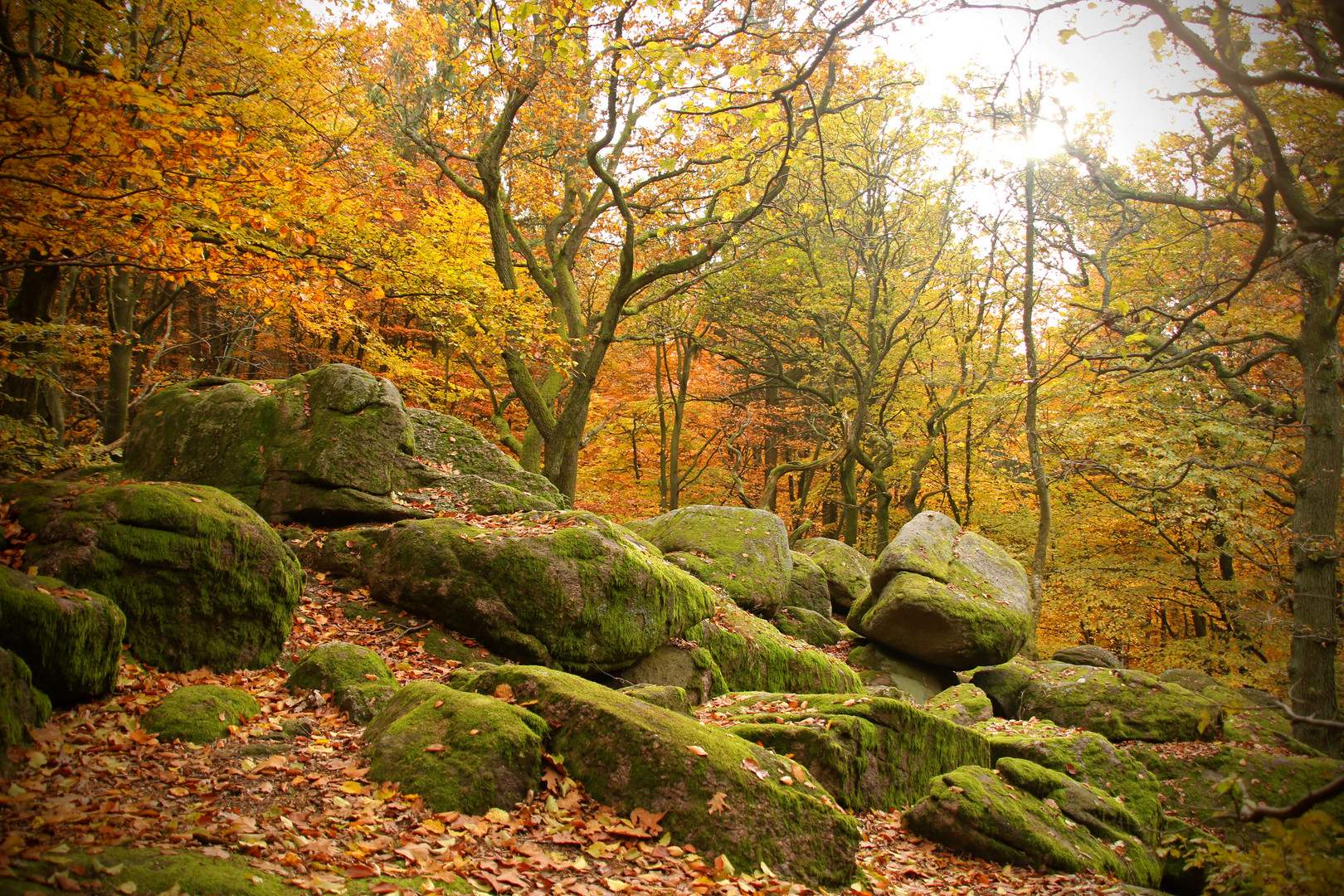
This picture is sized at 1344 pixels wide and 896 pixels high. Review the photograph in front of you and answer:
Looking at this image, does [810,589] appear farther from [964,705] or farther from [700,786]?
[700,786]

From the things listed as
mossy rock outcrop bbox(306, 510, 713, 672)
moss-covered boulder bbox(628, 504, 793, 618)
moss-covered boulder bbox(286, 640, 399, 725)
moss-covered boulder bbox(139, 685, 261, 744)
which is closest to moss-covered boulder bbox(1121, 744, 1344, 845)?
moss-covered boulder bbox(628, 504, 793, 618)

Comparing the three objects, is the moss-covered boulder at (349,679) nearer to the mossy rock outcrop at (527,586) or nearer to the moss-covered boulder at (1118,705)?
the mossy rock outcrop at (527,586)

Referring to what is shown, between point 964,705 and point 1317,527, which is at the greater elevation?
point 1317,527

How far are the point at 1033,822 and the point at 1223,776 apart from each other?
376 cm

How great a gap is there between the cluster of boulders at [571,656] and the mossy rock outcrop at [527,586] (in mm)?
27

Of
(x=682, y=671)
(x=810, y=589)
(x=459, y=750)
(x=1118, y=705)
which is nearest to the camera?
(x=459, y=750)

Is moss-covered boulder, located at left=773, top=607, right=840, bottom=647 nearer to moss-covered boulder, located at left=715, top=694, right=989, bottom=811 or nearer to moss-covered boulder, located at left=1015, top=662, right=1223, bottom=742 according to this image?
moss-covered boulder, located at left=1015, top=662, right=1223, bottom=742

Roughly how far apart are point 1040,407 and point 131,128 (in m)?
19.4

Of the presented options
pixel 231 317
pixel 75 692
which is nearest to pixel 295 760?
pixel 75 692

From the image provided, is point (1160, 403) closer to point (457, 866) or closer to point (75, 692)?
point (457, 866)

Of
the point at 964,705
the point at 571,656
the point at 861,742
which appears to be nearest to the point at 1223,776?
the point at 964,705

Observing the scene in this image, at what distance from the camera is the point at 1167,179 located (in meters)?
11.5

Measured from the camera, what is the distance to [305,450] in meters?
8.72

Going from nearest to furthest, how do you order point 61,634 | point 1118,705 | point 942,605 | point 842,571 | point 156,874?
point 156,874, point 61,634, point 1118,705, point 942,605, point 842,571
